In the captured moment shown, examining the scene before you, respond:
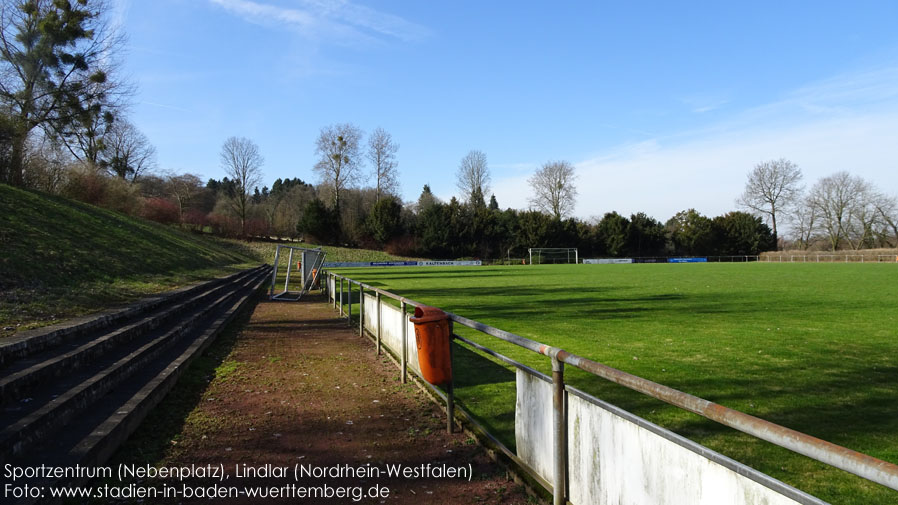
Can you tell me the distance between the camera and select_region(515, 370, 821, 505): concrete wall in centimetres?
175

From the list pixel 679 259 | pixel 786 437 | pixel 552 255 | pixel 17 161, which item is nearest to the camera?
pixel 786 437

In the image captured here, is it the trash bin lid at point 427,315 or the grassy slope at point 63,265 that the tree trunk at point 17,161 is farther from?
the trash bin lid at point 427,315

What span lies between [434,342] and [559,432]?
1.91m

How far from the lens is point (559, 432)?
112 inches

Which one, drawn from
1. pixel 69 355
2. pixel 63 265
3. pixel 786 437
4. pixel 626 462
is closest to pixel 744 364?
pixel 626 462

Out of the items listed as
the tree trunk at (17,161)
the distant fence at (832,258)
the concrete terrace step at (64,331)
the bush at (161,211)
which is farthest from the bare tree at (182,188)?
the distant fence at (832,258)

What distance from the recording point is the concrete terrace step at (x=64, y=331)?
5441 millimetres

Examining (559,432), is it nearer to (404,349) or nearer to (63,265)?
(404,349)

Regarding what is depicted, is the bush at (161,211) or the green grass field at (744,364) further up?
the bush at (161,211)

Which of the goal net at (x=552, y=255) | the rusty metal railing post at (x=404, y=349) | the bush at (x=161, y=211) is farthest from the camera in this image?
the goal net at (x=552, y=255)

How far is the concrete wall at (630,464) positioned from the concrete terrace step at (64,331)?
17.7 ft

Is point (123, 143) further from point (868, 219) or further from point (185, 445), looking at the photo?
point (868, 219)

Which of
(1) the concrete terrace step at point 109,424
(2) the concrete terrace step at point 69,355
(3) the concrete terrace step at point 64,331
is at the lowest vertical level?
(1) the concrete terrace step at point 109,424

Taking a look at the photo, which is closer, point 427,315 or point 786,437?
point 786,437
